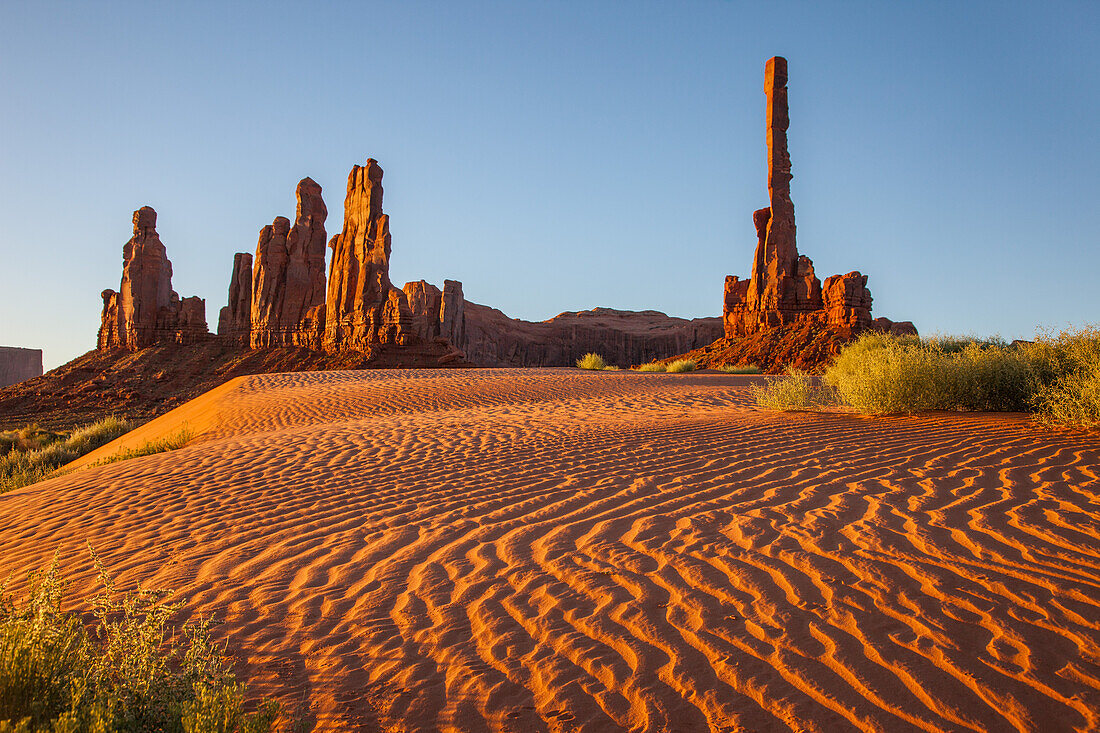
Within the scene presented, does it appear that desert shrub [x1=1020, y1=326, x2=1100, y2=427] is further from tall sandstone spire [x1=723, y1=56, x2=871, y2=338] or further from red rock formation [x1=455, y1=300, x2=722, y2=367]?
red rock formation [x1=455, y1=300, x2=722, y2=367]

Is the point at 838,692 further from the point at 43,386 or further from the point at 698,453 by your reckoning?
the point at 43,386

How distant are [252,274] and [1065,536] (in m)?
54.0

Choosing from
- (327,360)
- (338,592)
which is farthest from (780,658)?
(327,360)

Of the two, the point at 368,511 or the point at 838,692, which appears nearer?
the point at 838,692

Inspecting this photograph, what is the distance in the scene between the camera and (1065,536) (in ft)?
13.9

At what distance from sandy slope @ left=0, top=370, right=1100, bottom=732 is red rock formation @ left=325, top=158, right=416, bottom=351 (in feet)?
107

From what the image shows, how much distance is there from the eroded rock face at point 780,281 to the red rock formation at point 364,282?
63.6 ft

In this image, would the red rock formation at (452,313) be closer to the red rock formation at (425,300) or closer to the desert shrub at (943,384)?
the red rock formation at (425,300)

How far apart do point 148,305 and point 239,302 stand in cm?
602

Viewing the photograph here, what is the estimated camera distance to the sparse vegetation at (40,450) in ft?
41.2

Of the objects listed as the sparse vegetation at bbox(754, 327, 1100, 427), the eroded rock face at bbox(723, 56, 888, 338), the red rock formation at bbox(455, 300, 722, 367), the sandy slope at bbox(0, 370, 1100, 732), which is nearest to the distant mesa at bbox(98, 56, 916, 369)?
the eroded rock face at bbox(723, 56, 888, 338)

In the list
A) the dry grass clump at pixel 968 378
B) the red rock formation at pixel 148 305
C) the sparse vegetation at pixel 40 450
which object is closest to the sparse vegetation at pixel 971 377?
the dry grass clump at pixel 968 378

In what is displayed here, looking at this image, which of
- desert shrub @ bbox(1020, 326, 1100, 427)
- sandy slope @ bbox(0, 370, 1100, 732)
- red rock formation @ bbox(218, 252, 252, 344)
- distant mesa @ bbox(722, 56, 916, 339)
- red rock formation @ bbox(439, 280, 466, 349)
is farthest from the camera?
red rock formation @ bbox(439, 280, 466, 349)

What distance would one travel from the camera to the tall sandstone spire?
33188mm
